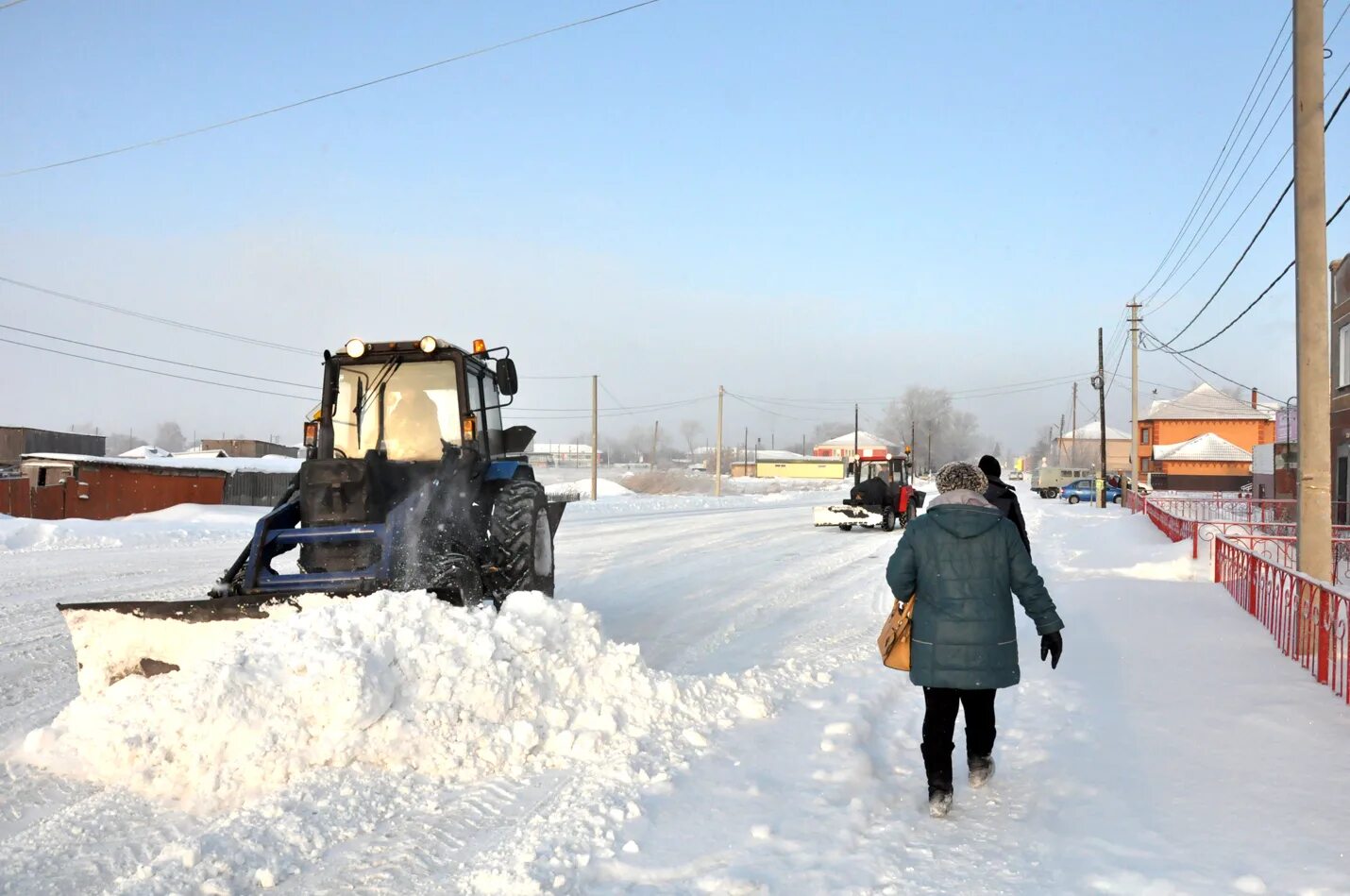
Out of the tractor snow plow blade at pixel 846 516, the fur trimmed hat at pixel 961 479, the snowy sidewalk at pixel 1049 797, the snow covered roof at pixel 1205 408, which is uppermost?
the snow covered roof at pixel 1205 408

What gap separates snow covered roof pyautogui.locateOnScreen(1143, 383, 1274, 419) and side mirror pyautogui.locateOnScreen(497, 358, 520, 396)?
71.7 m

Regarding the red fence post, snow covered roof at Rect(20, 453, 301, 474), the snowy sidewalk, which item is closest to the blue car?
snow covered roof at Rect(20, 453, 301, 474)

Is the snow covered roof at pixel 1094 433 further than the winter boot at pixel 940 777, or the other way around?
the snow covered roof at pixel 1094 433

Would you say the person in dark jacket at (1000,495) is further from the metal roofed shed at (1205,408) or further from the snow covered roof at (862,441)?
the snow covered roof at (862,441)

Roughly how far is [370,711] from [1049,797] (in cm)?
337

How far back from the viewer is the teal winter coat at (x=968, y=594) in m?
4.20

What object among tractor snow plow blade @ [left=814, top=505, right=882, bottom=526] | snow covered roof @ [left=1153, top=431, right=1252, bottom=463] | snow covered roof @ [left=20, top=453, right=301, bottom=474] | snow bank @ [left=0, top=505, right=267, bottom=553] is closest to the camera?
snow bank @ [left=0, top=505, right=267, bottom=553]

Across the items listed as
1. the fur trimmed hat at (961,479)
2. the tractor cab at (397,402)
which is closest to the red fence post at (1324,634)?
the fur trimmed hat at (961,479)

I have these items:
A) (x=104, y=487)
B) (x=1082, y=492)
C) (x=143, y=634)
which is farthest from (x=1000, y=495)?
(x=1082, y=492)

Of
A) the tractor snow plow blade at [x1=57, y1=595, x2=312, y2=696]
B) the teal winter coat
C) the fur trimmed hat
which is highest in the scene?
the fur trimmed hat

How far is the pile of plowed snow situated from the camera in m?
4.46

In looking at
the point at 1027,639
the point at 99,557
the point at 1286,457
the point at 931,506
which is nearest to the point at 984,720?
→ the point at 931,506

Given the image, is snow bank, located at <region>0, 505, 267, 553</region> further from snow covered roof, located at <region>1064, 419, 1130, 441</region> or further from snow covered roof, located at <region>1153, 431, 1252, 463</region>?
snow covered roof, located at <region>1064, 419, 1130, 441</region>

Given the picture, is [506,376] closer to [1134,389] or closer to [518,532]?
[518,532]
